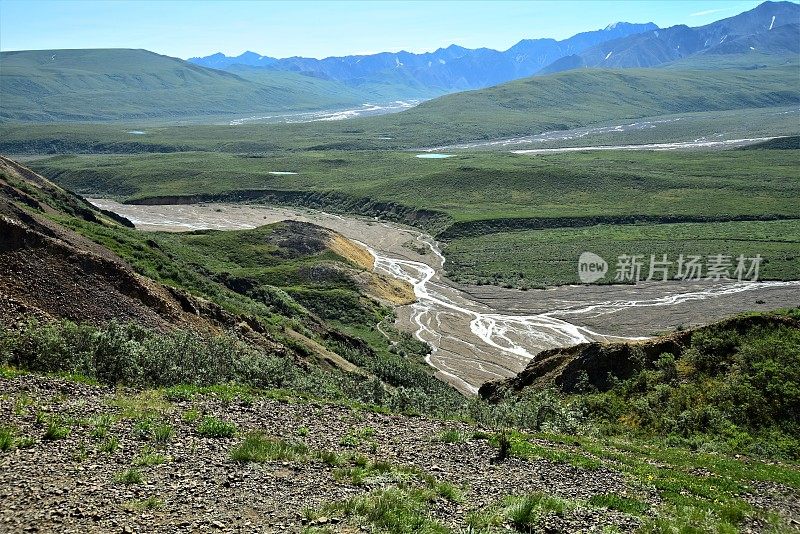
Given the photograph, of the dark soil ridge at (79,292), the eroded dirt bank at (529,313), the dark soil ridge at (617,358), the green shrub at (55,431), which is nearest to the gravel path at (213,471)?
the green shrub at (55,431)

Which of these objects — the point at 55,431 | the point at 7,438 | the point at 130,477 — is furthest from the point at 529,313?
the point at 7,438

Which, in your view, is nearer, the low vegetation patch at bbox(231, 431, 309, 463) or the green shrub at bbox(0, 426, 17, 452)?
the green shrub at bbox(0, 426, 17, 452)

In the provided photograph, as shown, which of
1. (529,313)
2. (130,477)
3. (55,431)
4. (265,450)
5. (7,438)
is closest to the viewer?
Result: (130,477)

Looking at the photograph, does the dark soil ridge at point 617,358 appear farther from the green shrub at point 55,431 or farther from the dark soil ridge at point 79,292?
the green shrub at point 55,431

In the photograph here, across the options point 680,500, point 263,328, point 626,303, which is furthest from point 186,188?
point 680,500

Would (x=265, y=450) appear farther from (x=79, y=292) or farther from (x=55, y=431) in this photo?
(x=79, y=292)

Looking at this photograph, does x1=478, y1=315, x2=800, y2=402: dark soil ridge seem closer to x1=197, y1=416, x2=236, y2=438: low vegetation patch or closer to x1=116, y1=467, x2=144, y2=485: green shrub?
x1=197, y1=416, x2=236, y2=438: low vegetation patch

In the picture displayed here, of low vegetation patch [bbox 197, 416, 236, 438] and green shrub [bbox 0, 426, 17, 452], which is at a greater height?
green shrub [bbox 0, 426, 17, 452]

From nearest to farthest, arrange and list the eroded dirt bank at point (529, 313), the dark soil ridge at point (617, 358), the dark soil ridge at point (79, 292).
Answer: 1. the dark soil ridge at point (79, 292)
2. the dark soil ridge at point (617, 358)
3. the eroded dirt bank at point (529, 313)

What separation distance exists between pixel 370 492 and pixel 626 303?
61.8 m

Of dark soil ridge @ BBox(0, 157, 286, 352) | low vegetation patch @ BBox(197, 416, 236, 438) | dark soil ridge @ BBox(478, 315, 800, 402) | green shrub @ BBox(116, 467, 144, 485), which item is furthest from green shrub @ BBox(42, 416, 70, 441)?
dark soil ridge @ BBox(478, 315, 800, 402)

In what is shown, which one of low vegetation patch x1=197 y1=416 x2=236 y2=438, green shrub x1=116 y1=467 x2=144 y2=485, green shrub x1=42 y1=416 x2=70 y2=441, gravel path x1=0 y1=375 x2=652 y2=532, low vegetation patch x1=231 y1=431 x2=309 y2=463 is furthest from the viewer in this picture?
low vegetation patch x1=197 y1=416 x2=236 y2=438

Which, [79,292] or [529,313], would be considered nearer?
[79,292]

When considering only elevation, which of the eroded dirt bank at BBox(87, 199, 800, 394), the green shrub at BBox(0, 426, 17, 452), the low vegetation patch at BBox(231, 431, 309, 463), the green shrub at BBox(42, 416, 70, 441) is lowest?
the eroded dirt bank at BBox(87, 199, 800, 394)
